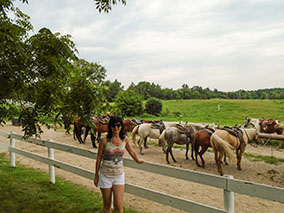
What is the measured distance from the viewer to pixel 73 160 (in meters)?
8.12

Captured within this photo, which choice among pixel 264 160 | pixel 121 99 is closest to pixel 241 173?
pixel 264 160

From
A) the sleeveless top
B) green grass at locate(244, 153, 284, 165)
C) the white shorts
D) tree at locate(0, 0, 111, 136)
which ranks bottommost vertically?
green grass at locate(244, 153, 284, 165)

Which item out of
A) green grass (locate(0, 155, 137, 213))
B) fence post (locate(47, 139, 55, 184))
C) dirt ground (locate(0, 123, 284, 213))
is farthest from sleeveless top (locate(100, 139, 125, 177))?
fence post (locate(47, 139, 55, 184))

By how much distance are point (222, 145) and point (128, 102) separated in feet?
63.6

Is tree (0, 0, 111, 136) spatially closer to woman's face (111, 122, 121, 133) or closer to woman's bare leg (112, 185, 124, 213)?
woman's face (111, 122, 121, 133)

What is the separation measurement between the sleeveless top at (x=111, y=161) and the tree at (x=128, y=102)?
22.0 m

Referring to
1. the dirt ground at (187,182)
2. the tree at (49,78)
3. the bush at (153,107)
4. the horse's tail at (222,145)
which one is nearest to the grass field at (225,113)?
the bush at (153,107)

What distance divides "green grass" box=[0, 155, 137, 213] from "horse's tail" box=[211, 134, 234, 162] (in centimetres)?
356

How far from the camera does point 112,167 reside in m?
2.81

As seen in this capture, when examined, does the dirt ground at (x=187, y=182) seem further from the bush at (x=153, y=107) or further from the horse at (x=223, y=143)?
the bush at (x=153, y=107)

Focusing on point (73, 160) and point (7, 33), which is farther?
point (73, 160)

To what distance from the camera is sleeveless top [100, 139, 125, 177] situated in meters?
2.80

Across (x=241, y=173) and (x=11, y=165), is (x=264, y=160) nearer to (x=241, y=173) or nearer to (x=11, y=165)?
(x=241, y=173)

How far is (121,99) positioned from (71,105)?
71.2 ft
